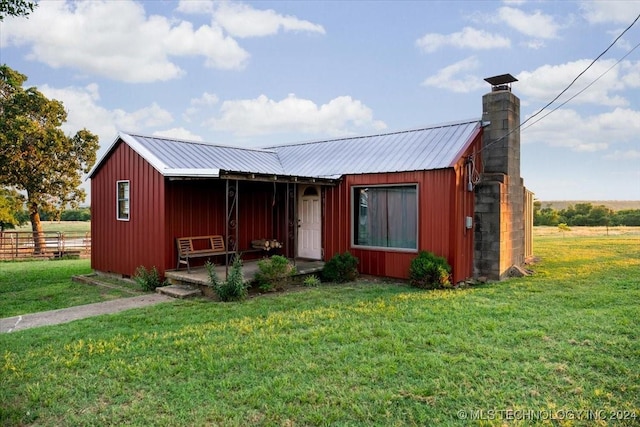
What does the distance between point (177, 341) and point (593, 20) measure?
11.1 meters

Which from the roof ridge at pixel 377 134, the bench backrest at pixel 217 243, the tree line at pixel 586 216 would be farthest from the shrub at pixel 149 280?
the tree line at pixel 586 216

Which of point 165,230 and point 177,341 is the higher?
point 165,230

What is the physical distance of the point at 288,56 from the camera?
1312 centimetres

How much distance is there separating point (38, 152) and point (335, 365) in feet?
75.5

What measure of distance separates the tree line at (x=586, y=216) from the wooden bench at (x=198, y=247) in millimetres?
37386

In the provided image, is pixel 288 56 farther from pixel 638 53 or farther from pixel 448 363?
pixel 448 363

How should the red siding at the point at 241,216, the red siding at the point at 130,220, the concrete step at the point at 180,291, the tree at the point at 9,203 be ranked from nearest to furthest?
1. the concrete step at the point at 180,291
2. the red siding at the point at 241,216
3. the red siding at the point at 130,220
4. the tree at the point at 9,203

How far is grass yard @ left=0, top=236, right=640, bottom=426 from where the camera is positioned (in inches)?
140

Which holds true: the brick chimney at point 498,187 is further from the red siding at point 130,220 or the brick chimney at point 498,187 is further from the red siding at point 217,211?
the red siding at point 130,220

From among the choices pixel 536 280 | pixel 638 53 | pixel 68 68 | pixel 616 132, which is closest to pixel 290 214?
pixel 536 280

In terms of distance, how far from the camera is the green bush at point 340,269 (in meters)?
10.1

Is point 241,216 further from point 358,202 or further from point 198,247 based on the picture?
point 358,202

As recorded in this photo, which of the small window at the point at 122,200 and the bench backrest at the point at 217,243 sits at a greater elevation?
the small window at the point at 122,200

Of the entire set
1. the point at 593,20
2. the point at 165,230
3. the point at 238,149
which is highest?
the point at 593,20
